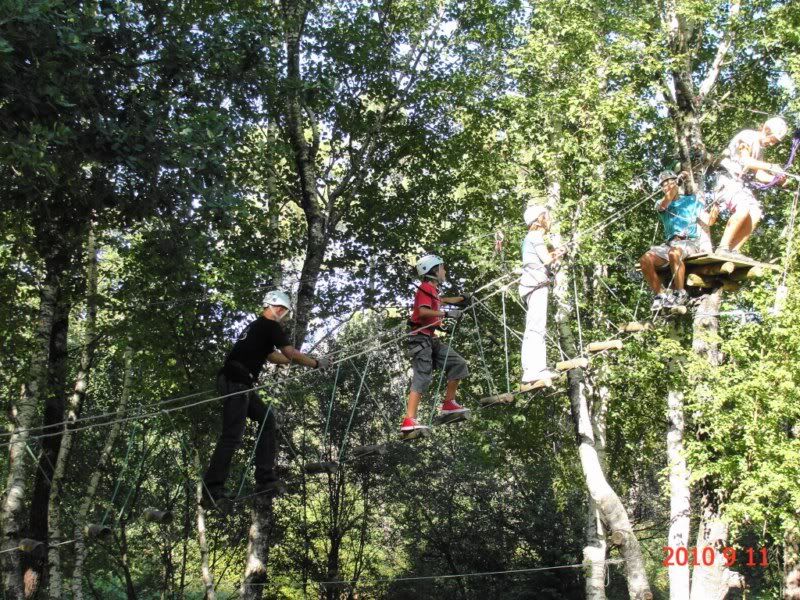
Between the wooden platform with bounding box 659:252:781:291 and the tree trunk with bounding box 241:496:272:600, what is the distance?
6.94 m

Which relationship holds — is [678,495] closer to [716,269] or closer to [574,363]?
[716,269]

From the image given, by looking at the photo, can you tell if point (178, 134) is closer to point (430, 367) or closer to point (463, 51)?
point (430, 367)

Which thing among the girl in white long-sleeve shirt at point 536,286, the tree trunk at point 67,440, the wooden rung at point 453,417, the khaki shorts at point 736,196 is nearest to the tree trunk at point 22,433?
the tree trunk at point 67,440

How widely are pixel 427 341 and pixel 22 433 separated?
20.8 ft

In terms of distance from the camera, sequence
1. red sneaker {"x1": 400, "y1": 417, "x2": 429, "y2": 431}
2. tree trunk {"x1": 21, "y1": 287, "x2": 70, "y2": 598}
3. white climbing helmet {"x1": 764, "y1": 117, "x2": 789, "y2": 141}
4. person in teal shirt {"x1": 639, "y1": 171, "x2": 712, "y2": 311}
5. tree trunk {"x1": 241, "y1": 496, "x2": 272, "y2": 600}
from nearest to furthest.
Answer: red sneaker {"x1": 400, "y1": 417, "x2": 429, "y2": 431}, white climbing helmet {"x1": 764, "y1": 117, "x2": 789, "y2": 141}, person in teal shirt {"x1": 639, "y1": 171, "x2": 712, "y2": 311}, tree trunk {"x1": 241, "y1": 496, "x2": 272, "y2": 600}, tree trunk {"x1": 21, "y1": 287, "x2": 70, "y2": 598}

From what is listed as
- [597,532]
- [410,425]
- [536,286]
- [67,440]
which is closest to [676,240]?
[536,286]

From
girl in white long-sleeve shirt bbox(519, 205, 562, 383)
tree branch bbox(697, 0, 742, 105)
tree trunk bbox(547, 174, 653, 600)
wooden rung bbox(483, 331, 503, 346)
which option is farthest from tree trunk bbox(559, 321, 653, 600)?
girl in white long-sleeve shirt bbox(519, 205, 562, 383)

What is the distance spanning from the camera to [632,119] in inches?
558

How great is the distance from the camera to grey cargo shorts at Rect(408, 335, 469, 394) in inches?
300

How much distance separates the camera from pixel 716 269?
7.95 meters

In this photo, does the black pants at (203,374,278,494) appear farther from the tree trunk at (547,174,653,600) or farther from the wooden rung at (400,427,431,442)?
the tree trunk at (547,174,653,600)

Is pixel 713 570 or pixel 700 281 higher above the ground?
pixel 700 281

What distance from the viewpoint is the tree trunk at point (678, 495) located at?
11933 millimetres

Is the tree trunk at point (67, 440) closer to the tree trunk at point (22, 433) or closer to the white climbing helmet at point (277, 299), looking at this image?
the tree trunk at point (22, 433)
